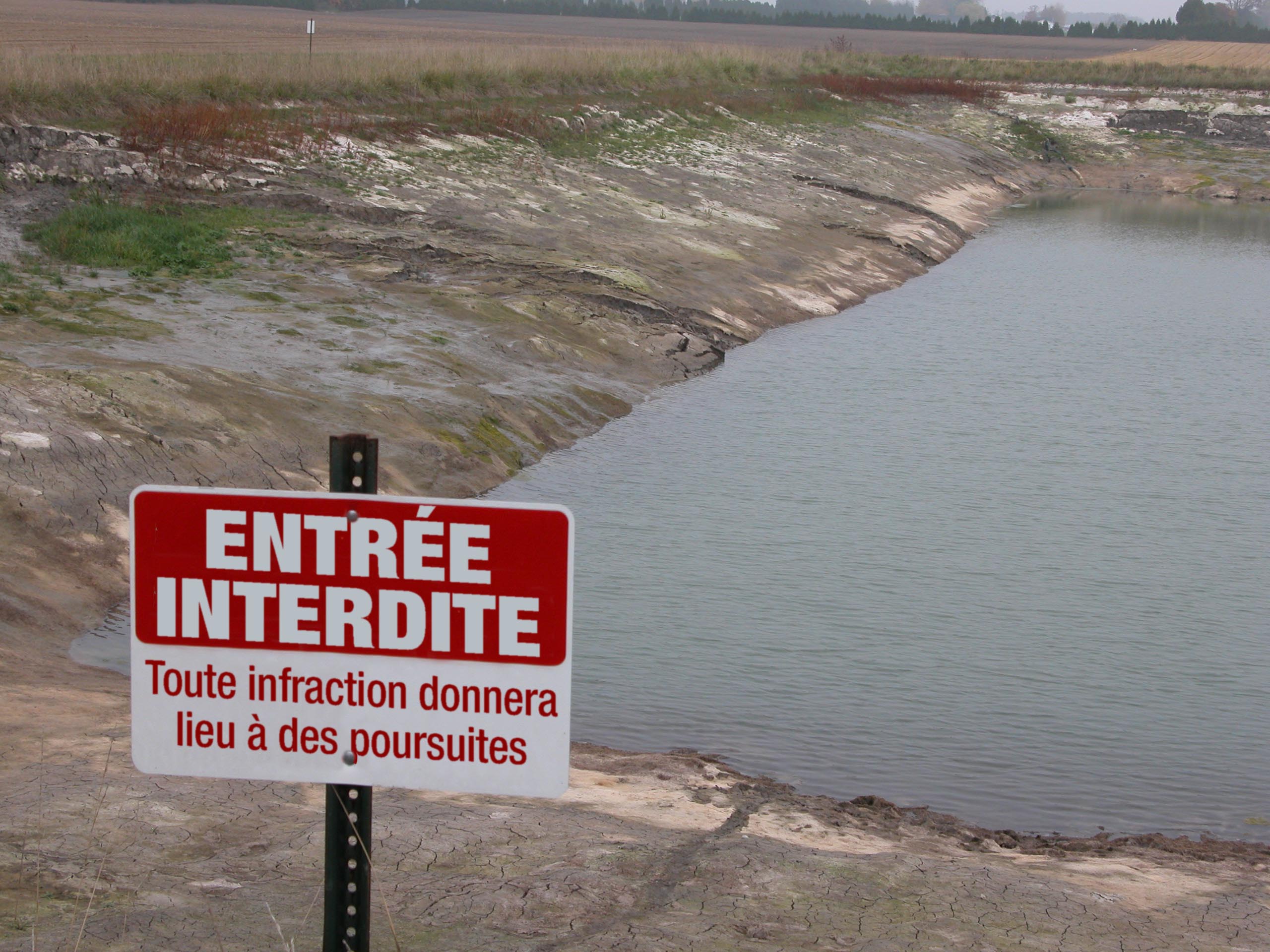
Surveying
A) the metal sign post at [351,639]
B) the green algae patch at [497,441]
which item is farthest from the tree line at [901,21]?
the metal sign post at [351,639]

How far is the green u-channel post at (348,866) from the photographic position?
3848mm

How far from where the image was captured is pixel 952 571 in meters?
14.1

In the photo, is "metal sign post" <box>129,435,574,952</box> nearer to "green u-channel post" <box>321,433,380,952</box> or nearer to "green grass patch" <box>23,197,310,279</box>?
"green u-channel post" <box>321,433,380,952</box>

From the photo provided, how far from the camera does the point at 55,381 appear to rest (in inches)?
551

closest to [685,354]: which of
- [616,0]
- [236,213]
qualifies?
[236,213]

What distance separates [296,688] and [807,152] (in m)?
37.7

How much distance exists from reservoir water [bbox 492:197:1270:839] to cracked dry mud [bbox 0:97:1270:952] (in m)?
0.76

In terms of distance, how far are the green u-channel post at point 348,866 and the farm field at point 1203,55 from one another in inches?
3156

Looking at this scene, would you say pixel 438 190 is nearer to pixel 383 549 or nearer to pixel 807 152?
pixel 807 152

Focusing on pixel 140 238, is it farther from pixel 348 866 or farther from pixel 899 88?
pixel 899 88

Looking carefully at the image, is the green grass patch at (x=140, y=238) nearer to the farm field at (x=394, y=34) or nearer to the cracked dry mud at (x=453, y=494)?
the cracked dry mud at (x=453, y=494)

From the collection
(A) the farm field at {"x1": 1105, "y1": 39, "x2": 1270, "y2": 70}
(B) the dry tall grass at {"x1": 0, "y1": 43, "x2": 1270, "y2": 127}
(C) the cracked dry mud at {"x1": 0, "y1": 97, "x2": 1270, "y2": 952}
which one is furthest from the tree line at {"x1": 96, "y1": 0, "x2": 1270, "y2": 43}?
(C) the cracked dry mud at {"x1": 0, "y1": 97, "x2": 1270, "y2": 952}

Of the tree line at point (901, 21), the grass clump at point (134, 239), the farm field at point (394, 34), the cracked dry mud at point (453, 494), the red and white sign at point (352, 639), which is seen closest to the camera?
the red and white sign at point (352, 639)

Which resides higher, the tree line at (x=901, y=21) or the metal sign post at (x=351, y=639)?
the tree line at (x=901, y=21)
